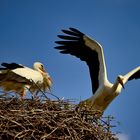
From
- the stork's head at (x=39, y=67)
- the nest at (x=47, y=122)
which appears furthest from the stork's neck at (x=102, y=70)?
the nest at (x=47, y=122)

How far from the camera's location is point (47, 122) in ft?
20.2

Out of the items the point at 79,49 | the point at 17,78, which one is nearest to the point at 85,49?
the point at 79,49

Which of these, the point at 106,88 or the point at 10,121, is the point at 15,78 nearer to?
the point at 106,88

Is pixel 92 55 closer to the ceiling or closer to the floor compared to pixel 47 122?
closer to the ceiling

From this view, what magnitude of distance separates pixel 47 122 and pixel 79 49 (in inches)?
135

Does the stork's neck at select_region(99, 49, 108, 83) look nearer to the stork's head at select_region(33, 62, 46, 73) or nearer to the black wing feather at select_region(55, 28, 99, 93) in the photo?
the black wing feather at select_region(55, 28, 99, 93)

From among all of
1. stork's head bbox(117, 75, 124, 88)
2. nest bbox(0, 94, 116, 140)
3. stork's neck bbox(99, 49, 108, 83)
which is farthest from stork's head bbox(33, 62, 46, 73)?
nest bbox(0, 94, 116, 140)

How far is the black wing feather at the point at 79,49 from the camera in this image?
9305mm

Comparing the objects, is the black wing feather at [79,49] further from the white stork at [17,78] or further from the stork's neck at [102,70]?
the white stork at [17,78]

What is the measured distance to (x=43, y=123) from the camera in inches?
241

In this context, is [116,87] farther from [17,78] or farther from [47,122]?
[47,122]

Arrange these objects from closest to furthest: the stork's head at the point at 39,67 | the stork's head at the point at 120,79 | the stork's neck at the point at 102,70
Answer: the stork's head at the point at 120,79 < the stork's neck at the point at 102,70 < the stork's head at the point at 39,67

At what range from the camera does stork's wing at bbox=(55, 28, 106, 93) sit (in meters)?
9.27

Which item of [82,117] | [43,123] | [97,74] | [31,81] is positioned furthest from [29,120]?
[97,74]
